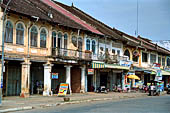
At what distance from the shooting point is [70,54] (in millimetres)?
29234

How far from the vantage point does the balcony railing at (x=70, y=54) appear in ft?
91.4

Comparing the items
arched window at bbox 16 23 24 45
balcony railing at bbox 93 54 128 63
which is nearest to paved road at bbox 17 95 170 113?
arched window at bbox 16 23 24 45

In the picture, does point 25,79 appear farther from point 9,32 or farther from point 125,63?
point 125,63

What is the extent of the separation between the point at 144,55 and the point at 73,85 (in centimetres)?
1684

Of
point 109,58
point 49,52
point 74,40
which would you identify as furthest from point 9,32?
point 109,58

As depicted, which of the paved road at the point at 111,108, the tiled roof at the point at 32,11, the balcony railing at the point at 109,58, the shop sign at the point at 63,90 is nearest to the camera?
the paved road at the point at 111,108

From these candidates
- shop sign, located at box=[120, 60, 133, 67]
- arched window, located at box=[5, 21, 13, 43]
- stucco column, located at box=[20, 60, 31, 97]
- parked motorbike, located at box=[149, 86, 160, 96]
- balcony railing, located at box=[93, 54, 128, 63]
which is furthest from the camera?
shop sign, located at box=[120, 60, 133, 67]

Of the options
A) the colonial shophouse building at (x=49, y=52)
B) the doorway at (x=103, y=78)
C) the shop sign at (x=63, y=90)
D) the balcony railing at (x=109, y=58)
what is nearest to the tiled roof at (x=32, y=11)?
the colonial shophouse building at (x=49, y=52)

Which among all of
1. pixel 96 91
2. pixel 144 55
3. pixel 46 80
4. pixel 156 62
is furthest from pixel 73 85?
pixel 156 62

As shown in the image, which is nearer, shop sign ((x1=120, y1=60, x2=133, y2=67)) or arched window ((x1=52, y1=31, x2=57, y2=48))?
arched window ((x1=52, y1=31, x2=57, y2=48))

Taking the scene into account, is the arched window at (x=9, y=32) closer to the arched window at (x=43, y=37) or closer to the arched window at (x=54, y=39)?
the arched window at (x=43, y=37)

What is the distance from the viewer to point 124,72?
4034cm

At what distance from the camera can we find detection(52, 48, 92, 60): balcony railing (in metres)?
27.9

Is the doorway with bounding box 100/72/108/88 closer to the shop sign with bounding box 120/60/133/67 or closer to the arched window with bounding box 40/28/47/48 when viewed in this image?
the shop sign with bounding box 120/60/133/67
